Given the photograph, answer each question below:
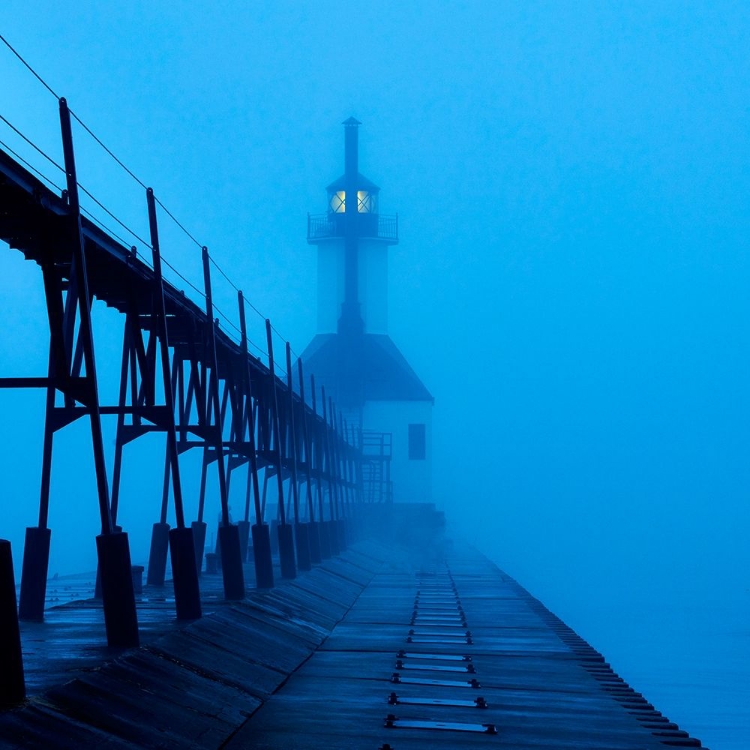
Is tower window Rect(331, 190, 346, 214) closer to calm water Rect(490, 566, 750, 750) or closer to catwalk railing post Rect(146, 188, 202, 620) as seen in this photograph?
calm water Rect(490, 566, 750, 750)

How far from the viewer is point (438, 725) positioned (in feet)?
48.7

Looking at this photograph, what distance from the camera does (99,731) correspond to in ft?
37.2

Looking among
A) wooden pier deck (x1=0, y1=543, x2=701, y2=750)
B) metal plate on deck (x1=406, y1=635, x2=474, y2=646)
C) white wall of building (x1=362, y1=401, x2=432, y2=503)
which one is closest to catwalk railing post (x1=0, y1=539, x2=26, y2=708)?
wooden pier deck (x1=0, y1=543, x2=701, y2=750)

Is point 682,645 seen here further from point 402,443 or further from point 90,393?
point 402,443

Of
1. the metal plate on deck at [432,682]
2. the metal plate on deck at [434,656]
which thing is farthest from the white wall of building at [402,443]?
the metal plate on deck at [432,682]

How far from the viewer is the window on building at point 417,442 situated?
8619cm

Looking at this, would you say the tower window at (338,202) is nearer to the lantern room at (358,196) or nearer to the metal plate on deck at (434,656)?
the lantern room at (358,196)

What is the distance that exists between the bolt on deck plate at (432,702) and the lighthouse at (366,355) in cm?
6580

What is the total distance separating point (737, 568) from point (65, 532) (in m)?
78.1

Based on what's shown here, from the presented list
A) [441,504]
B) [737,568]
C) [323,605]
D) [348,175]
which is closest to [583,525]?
[441,504]

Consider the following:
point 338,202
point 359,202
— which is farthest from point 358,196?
point 338,202

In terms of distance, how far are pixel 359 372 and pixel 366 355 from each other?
150cm

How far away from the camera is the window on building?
86188 mm

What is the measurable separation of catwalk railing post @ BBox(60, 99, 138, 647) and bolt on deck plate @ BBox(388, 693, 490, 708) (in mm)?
3671
